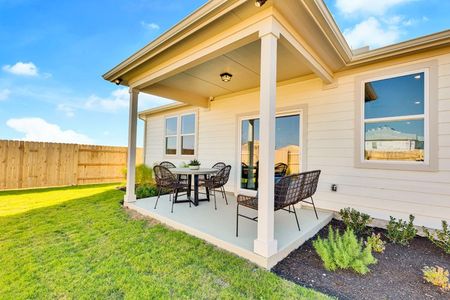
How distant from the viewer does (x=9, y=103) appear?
24.3 feet

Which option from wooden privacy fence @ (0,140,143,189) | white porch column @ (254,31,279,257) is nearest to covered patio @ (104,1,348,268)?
white porch column @ (254,31,279,257)

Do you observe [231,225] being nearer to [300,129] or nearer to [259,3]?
[300,129]

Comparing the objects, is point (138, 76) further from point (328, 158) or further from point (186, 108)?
point (328, 158)

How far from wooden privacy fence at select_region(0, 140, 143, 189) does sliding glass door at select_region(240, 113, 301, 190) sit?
6460mm

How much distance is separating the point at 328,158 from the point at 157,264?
3.54 meters

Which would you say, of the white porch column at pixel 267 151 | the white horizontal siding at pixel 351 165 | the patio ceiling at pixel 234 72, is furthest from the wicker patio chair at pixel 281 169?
the white porch column at pixel 267 151

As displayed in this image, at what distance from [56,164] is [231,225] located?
7707mm

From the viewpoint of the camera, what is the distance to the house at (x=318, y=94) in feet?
7.56

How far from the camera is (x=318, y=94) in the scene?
420cm

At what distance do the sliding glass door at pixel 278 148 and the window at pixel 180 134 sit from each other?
7.26 feet

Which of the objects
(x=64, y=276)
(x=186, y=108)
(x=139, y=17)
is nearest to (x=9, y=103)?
(x=139, y=17)

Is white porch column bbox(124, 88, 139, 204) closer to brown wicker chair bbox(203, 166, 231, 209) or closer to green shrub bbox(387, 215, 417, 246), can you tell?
brown wicker chair bbox(203, 166, 231, 209)

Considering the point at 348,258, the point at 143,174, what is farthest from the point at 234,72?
the point at 143,174

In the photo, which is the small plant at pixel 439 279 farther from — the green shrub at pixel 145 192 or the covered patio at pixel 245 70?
the green shrub at pixel 145 192
